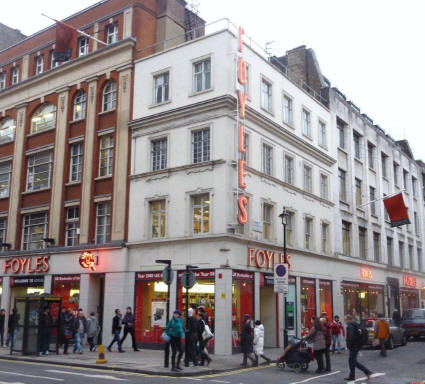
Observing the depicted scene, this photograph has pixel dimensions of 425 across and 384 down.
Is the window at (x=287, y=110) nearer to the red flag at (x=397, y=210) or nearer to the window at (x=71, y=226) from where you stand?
the red flag at (x=397, y=210)

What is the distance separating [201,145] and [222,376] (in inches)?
478

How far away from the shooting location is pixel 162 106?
26.6m

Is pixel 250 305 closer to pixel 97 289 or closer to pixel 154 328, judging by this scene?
pixel 154 328

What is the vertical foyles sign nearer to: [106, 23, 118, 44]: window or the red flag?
[106, 23, 118, 44]: window

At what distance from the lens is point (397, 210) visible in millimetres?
35406

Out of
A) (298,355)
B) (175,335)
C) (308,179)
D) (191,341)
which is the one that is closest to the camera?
(175,335)

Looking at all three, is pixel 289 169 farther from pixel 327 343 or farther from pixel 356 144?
pixel 327 343

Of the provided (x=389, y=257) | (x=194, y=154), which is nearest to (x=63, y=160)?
(x=194, y=154)

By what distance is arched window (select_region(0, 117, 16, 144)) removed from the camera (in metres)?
34.0

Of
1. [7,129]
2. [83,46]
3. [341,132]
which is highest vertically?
[83,46]

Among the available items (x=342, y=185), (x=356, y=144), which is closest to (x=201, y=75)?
(x=342, y=185)

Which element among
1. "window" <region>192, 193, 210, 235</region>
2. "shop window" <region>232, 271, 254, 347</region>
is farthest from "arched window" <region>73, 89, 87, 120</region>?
"shop window" <region>232, 271, 254, 347</region>

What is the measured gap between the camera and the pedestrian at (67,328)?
2145cm

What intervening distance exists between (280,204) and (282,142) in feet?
11.6
